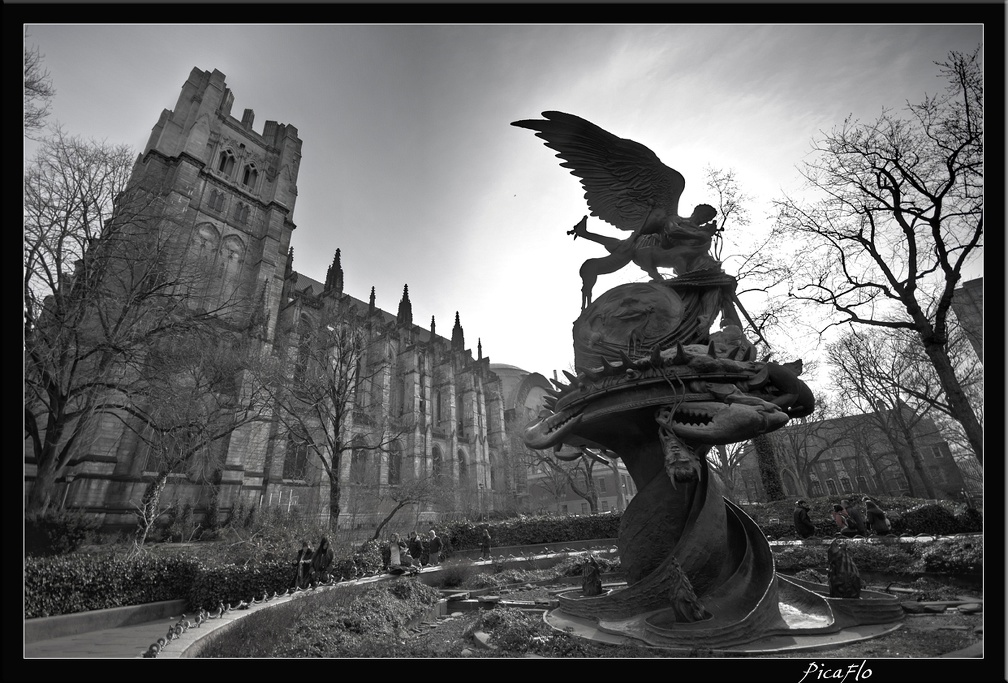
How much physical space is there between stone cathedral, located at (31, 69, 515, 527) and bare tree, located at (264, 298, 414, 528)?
55 cm

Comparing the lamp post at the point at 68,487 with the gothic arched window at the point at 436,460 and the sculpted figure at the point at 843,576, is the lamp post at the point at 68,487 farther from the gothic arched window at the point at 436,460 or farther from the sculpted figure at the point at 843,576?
the gothic arched window at the point at 436,460

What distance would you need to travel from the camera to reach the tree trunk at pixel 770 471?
15.3 metres

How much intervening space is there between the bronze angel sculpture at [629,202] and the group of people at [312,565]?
7064mm

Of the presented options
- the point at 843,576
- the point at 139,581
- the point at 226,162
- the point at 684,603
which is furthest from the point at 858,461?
the point at 226,162

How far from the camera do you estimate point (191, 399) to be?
13477 millimetres

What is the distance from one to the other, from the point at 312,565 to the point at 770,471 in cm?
1489

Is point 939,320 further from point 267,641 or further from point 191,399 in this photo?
point 191,399

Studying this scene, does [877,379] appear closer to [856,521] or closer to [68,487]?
[856,521]

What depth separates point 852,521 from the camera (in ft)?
33.2

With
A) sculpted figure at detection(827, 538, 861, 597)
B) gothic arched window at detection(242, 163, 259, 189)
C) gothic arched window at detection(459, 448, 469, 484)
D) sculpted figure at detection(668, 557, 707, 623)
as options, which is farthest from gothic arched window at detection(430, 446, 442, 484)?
sculpted figure at detection(668, 557, 707, 623)

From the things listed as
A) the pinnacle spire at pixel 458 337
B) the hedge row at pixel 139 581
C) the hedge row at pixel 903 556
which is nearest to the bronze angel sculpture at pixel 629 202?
the hedge row at pixel 903 556

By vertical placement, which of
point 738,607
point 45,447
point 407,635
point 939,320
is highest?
point 939,320
